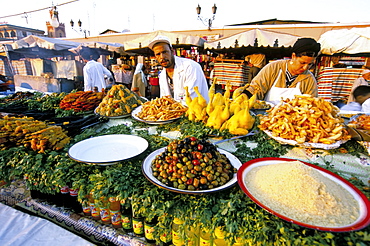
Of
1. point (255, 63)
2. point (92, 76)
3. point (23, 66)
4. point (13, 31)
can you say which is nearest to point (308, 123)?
point (92, 76)

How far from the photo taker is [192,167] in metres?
1.28

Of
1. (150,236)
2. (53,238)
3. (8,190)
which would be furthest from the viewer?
(8,190)

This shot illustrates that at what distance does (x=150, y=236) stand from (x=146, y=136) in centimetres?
97

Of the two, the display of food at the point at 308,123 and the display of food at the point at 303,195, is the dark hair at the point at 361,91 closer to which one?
the display of food at the point at 308,123

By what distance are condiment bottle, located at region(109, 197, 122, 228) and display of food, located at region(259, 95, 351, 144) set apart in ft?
5.10

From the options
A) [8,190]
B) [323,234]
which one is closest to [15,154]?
[8,190]

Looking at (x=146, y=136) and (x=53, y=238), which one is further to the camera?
(x=146, y=136)

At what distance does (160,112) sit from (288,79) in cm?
235

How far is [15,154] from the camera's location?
6.29 ft

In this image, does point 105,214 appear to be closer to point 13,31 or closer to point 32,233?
point 32,233

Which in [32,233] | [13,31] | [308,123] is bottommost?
[32,233]

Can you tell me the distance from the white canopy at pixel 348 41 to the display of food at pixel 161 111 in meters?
5.59

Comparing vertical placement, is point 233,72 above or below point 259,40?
below

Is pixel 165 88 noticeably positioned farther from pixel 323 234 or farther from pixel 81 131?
pixel 323 234
